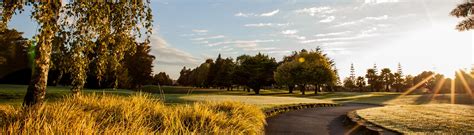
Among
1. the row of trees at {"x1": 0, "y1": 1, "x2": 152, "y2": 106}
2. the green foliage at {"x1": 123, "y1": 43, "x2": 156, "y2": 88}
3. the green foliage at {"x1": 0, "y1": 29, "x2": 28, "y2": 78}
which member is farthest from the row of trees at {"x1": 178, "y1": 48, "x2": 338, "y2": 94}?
the row of trees at {"x1": 0, "y1": 1, "x2": 152, "y2": 106}

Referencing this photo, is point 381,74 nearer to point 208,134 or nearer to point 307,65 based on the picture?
point 307,65

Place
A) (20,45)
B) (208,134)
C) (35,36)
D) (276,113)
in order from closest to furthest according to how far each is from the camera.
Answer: (35,36), (208,134), (276,113), (20,45)

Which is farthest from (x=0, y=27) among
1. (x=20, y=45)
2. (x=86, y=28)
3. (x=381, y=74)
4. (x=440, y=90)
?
(x=381, y=74)

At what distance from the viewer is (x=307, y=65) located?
206 feet

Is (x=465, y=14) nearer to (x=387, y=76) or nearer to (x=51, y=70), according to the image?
(x=51, y=70)

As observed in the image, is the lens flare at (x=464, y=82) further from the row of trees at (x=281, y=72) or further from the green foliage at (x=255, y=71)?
the green foliage at (x=255, y=71)

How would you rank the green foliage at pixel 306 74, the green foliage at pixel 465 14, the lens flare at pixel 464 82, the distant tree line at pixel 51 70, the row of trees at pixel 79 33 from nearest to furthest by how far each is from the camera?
the row of trees at pixel 79 33 → the green foliage at pixel 465 14 → the distant tree line at pixel 51 70 → the lens flare at pixel 464 82 → the green foliage at pixel 306 74

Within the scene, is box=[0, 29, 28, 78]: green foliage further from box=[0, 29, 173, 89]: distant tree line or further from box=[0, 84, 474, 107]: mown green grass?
box=[0, 84, 474, 107]: mown green grass

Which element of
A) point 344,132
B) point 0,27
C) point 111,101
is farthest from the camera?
point 344,132

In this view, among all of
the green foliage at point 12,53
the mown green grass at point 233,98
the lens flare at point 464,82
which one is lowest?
the mown green grass at point 233,98

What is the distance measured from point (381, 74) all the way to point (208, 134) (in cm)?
11694

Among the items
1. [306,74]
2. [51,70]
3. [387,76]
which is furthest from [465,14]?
[387,76]

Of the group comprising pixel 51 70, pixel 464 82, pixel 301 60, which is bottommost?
pixel 464 82

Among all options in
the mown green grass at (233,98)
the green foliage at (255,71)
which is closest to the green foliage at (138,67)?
the mown green grass at (233,98)
